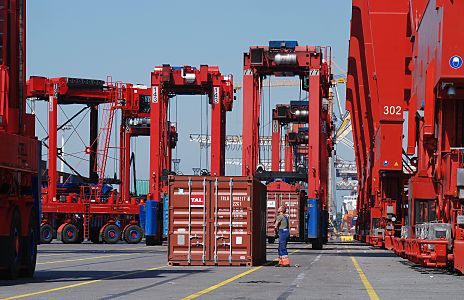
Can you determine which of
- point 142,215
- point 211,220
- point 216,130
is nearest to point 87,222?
point 142,215

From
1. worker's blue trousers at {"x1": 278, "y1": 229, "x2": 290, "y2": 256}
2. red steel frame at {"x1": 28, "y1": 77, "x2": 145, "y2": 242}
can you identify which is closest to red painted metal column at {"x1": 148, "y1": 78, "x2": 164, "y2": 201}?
red steel frame at {"x1": 28, "y1": 77, "x2": 145, "y2": 242}

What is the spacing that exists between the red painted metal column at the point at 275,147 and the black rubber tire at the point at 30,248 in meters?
62.0

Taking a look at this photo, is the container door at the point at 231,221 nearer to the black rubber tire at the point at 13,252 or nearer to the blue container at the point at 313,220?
the black rubber tire at the point at 13,252

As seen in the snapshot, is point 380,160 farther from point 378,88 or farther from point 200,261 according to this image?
point 200,261

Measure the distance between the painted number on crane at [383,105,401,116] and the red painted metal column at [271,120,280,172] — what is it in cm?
3765

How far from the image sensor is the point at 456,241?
76.2 ft

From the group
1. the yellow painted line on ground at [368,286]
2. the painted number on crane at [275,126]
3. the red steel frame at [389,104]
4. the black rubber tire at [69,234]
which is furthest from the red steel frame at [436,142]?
the painted number on crane at [275,126]

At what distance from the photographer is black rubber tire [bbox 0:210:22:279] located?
20.8 m

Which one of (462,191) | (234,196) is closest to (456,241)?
(462,191)

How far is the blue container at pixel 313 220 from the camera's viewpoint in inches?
2021

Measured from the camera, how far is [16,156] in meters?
21.2

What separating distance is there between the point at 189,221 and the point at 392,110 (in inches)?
759

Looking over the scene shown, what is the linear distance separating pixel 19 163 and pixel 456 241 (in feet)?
28.3

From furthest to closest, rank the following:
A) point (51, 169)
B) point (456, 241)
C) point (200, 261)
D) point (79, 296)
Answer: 1. point (51, 169)
2. point (200, 261)
3. point (456, 241)
4. point (79, 296)
